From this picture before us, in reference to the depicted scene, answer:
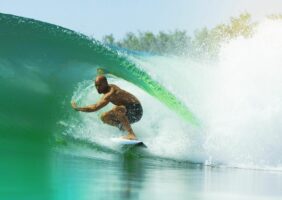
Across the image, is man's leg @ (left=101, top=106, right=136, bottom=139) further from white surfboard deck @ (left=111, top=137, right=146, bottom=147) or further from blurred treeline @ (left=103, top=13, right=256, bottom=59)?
blurred treeline @ (left=103, top=13, right=256, bottom=59)

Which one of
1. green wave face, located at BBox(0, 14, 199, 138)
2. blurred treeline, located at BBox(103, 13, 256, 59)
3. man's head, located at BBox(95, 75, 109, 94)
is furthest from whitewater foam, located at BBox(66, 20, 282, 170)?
blurred treeline, located at BBox(103, 13, 256, 59)

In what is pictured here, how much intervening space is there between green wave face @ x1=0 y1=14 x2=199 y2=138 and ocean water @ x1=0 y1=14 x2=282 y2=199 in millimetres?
16

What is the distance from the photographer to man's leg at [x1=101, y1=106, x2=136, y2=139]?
32.5 ft

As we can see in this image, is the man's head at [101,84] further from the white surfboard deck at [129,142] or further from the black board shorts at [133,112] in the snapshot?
the white surfboard deck at [129,142]

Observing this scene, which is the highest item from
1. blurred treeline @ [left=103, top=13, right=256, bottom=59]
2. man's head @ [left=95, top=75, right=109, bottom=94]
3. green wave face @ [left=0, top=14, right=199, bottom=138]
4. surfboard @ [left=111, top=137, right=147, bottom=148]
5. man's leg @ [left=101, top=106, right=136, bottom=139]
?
blurred treeline @ [left=103, top=13, right=256, bottom=59]

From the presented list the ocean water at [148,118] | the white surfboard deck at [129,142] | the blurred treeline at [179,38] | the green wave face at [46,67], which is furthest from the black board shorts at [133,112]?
the blurred treeline at [179,38]

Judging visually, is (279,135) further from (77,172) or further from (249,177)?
(77,172)

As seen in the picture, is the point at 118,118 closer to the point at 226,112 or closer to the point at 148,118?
the point at 148,118

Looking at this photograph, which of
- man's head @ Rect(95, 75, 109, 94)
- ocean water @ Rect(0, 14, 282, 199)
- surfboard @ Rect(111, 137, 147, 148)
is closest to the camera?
ocean water @ Rect(0, 14, 282, 199)

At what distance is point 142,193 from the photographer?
5945 millimetres

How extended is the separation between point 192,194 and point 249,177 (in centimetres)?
216

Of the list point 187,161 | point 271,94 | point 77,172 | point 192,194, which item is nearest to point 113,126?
point 187,161

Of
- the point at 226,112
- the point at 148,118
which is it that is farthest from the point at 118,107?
the point at 226,112

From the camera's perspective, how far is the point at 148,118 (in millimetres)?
11234
